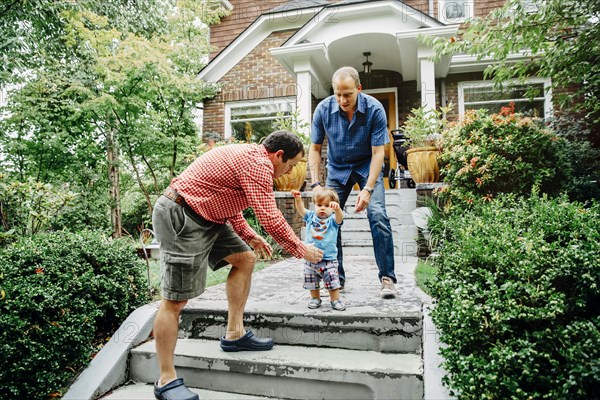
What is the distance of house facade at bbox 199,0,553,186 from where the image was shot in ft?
24.8

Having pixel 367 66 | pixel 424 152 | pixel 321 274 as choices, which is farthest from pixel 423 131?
pixel 321 274

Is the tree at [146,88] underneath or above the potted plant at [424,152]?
above

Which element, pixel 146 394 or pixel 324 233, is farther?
pixel 324 233

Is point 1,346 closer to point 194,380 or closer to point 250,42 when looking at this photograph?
point 194,380

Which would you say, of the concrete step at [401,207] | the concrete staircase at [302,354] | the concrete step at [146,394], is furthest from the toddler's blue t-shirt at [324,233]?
the concrete step at [401,207]

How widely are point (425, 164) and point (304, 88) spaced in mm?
3323

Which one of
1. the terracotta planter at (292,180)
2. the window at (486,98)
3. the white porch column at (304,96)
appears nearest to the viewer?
the terracotta planter at (292,180)

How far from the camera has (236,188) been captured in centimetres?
212

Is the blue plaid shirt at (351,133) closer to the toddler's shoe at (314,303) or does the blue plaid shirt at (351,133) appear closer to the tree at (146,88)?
the toddler's shoe at (314,303)

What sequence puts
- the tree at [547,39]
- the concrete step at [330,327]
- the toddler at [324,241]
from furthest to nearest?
the tree at [547,39]
the toddler at [324,241]
the concrete step at [330,327]

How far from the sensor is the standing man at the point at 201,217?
2010 mm

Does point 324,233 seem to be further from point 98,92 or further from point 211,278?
point 98,92

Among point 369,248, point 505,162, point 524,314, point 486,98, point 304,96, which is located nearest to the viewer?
point 524,314

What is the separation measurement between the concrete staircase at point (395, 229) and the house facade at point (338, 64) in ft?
6.43
